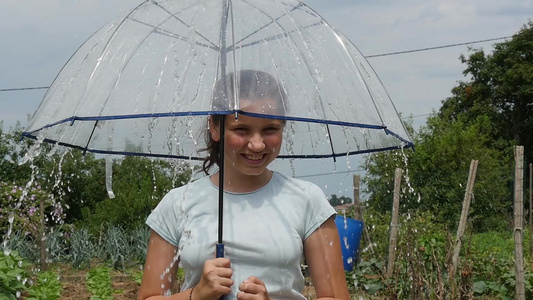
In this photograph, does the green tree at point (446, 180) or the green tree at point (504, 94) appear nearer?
the green tree at point (446, 180)

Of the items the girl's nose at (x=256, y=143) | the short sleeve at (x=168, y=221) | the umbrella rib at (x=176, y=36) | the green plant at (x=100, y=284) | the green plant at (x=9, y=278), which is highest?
the umbrella rib at (x=176, y=36)

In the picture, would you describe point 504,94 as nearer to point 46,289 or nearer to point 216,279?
point 46,289

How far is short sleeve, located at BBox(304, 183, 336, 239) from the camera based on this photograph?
2293 mm

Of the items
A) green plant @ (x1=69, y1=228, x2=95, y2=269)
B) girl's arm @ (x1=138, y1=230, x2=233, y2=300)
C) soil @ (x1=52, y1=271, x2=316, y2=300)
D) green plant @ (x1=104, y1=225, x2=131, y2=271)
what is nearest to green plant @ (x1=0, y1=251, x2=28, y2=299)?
soil @ (x1=52, y1=271, x2=316, y2=300)

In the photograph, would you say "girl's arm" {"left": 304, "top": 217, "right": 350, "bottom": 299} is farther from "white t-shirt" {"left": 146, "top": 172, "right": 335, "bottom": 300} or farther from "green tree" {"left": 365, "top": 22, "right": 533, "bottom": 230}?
"green tree" {"left": 365, "top": 22, "right": 533, "bottom": 230}

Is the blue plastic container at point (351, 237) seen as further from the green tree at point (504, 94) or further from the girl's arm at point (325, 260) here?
the green tree at point (504, 94)

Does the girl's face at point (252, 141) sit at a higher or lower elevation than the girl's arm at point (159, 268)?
higher

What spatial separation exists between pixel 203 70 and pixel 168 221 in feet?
1.44

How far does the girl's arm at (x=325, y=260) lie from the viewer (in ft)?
7.47

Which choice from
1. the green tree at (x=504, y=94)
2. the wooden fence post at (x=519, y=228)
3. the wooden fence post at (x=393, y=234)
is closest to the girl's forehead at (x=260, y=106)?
the wooden fence post at (x=519, y=228)

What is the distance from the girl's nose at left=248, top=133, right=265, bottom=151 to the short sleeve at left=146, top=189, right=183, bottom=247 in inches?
11.5

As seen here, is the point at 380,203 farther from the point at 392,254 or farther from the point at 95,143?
the point at 95,143

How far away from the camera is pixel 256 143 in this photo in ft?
7.25

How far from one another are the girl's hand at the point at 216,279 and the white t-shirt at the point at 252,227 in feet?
0.28
